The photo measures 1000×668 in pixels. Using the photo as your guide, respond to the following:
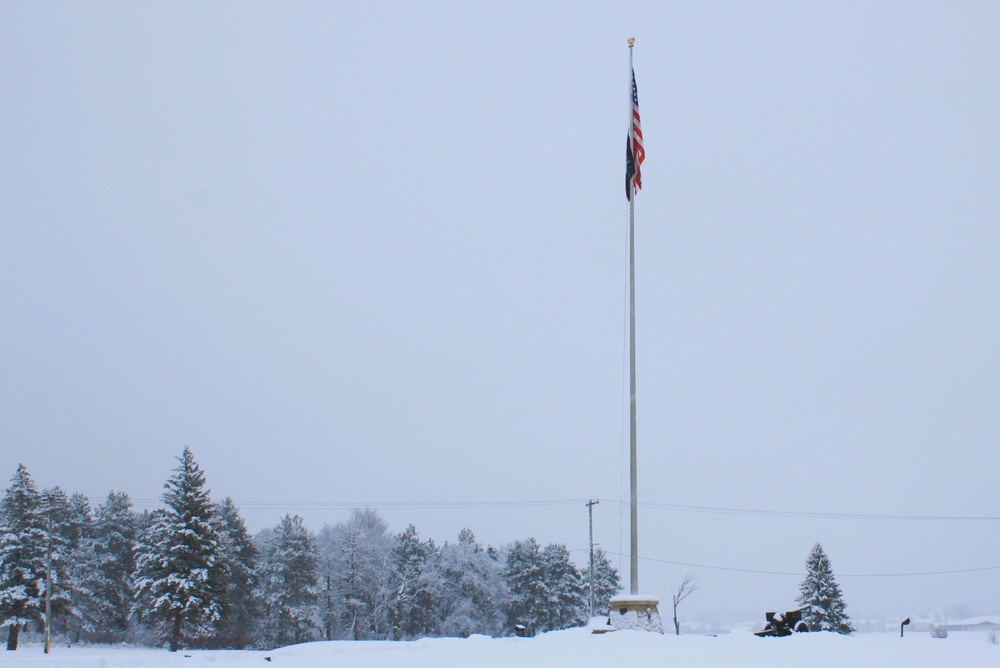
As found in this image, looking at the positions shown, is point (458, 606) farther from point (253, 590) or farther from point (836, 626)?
point (836, 626)

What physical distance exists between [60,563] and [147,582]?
1054 centimetres

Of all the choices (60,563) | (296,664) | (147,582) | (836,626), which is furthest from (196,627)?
(296,664)

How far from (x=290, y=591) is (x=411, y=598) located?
10390mm

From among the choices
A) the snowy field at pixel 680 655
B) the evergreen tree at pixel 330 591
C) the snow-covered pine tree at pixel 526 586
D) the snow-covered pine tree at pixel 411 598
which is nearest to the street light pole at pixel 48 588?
the evergreen tree at pixel 330 591

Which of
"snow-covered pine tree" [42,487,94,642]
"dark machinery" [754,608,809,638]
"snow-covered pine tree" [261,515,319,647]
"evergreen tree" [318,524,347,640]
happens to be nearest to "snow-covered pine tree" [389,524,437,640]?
"evergreen tree" [318,524,347,640]

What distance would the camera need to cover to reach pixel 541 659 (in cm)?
967

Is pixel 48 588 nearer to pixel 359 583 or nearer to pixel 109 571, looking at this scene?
pixel 109 571

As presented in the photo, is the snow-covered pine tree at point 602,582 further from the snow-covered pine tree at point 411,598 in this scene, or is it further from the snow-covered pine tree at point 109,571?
the snow-covered pine tree at point 109,571

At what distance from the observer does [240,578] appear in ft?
213

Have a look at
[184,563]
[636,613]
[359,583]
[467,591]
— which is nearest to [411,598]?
[359,583]

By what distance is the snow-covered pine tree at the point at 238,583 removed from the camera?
6259 cm

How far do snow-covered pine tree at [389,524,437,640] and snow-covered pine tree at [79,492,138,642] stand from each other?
2151 centimetres

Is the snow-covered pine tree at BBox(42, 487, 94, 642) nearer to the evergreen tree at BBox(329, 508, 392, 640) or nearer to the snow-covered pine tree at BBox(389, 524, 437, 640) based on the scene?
the evergreen tree at BBox(329, 508, 392, 640)

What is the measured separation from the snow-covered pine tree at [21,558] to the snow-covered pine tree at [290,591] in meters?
18.5
